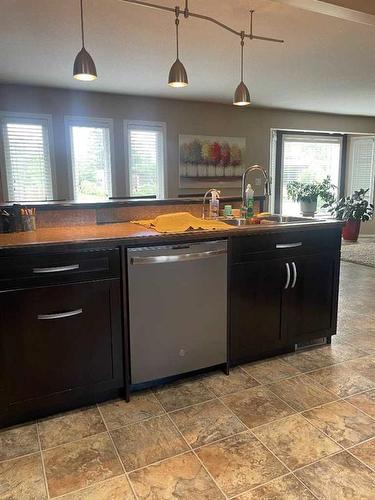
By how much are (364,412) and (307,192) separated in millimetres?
6068

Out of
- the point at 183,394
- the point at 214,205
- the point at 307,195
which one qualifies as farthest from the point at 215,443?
the point at 307,195

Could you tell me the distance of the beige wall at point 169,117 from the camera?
5016mm

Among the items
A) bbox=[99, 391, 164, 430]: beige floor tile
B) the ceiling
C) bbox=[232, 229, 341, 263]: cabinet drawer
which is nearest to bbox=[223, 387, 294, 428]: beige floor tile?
bbox=[99, 391, 164, 430]: beige floor tile

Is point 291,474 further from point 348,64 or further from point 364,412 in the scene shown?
point 348,64

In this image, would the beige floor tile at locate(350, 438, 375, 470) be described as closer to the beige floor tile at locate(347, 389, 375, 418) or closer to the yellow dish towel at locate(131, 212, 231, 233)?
the beige floor tile at locate(347, 389, 375, 418)

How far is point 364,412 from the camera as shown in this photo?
200 cm

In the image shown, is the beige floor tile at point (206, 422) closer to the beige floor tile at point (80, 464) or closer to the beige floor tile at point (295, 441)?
the beige floor tile at point (295, 441)

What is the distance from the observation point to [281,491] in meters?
1.48

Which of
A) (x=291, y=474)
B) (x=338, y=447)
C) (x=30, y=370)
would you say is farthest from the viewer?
(x=30, y=370)

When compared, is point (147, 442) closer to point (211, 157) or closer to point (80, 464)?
point (80, 464)

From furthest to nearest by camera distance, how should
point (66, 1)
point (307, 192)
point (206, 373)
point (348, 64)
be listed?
point (307, 192), point (348, 64), point (66, 1), point (206, 373)

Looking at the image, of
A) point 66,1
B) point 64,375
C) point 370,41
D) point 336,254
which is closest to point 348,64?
point 370,41

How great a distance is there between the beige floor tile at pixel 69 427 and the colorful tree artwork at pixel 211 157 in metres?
4.52

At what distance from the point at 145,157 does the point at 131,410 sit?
4353 mm
